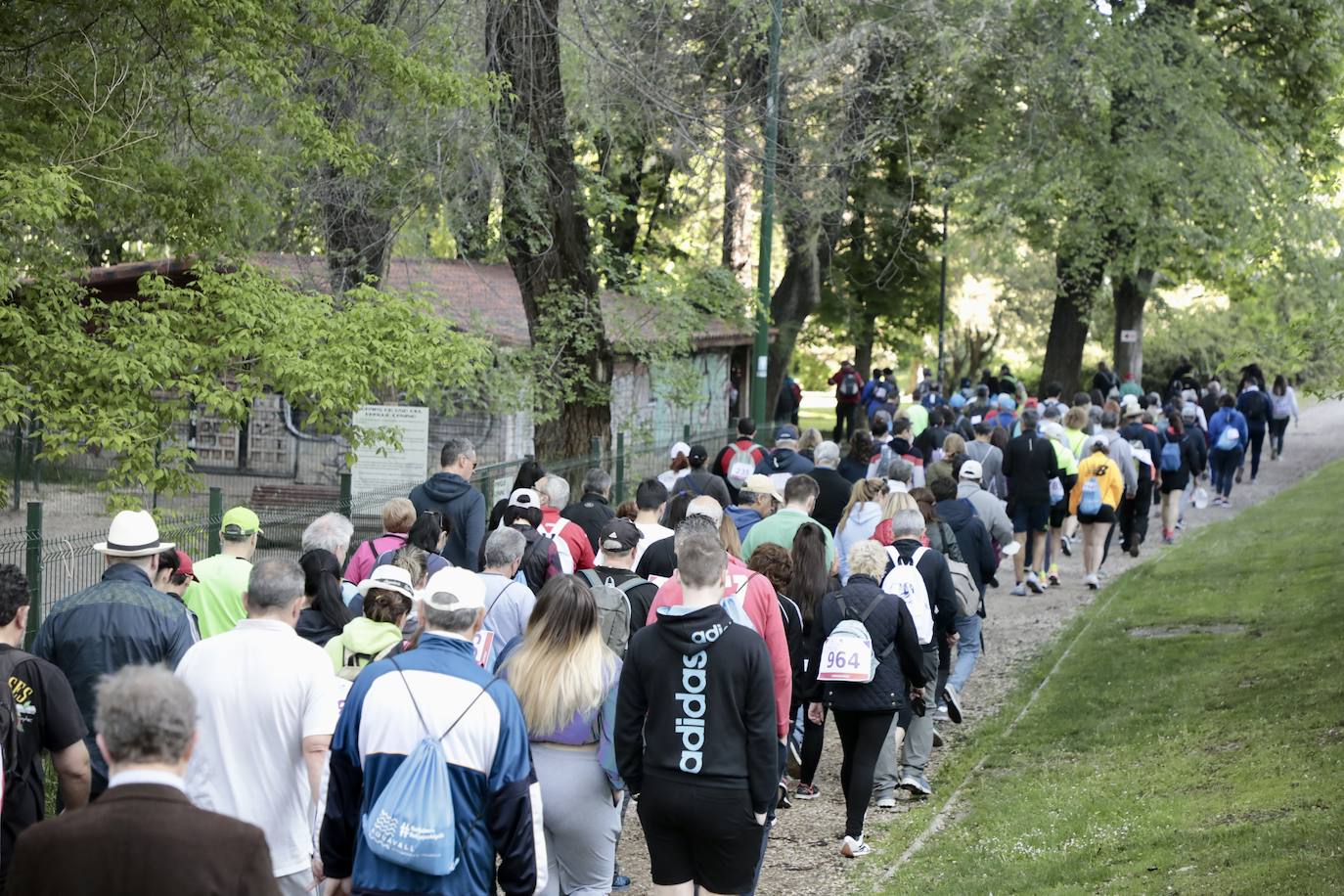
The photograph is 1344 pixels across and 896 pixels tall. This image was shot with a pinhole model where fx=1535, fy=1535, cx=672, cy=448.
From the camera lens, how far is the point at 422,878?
4664 mm

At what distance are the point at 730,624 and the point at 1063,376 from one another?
29953 mm

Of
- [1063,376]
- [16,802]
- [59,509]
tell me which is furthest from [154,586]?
[1063,376]

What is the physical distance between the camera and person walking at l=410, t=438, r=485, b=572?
10609 millimetres

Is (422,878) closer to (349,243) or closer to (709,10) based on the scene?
(349,243)

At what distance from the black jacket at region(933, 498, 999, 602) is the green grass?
1258 mm

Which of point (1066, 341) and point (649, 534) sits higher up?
point (1066, 341)

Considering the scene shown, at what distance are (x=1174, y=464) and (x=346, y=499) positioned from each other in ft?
36.9

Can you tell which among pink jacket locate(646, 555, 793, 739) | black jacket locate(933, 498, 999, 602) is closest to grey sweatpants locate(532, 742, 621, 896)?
pink jacket locate(646, 555, 793, 739)

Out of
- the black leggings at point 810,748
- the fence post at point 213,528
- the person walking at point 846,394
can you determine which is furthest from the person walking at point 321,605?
the person walking at point 846,394

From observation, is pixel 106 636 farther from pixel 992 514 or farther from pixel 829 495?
pixel 992 514

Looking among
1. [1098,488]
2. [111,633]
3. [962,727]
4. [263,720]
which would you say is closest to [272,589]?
[263,720]

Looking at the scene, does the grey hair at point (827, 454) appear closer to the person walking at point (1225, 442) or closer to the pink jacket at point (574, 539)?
the pink jacket at point (574, 539)

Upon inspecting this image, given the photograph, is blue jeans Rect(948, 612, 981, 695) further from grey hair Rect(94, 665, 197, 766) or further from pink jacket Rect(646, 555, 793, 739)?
grey hair Rect(94, 665, 197, 766)

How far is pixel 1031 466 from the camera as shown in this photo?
1630 centimetres
